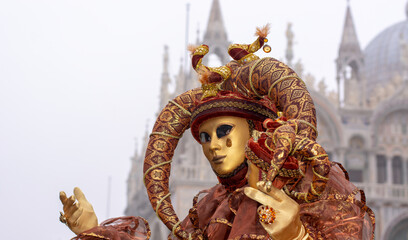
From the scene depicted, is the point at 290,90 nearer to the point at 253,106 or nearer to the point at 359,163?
the point at 253,106

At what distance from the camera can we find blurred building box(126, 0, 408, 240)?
19578 mm

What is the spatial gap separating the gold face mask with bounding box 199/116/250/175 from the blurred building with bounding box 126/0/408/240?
50.8 ft

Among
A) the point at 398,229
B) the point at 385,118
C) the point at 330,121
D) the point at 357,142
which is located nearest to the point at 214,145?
the point at 330,121

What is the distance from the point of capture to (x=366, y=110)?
20.9 m

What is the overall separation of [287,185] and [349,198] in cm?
27

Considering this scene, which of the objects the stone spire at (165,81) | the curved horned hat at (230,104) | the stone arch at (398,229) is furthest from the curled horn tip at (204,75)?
the stone spire at (165,81)

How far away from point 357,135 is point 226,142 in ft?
58.1

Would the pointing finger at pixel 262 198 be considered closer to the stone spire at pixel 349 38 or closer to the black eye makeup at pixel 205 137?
the black eye makeup at pixel 205 137

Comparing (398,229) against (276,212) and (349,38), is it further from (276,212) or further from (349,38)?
(276,212)

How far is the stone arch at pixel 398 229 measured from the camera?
19.5m

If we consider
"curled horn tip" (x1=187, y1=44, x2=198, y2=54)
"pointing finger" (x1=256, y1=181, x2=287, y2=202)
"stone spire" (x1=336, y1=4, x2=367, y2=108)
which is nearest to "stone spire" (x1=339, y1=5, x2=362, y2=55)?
"stone spire" (x1=336, y1=4, x2=367, y2=108)

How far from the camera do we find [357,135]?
20.6 metres

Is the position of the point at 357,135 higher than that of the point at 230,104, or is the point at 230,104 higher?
the point at 230,104

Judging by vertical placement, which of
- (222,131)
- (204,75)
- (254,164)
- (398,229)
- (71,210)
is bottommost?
(398,229)
